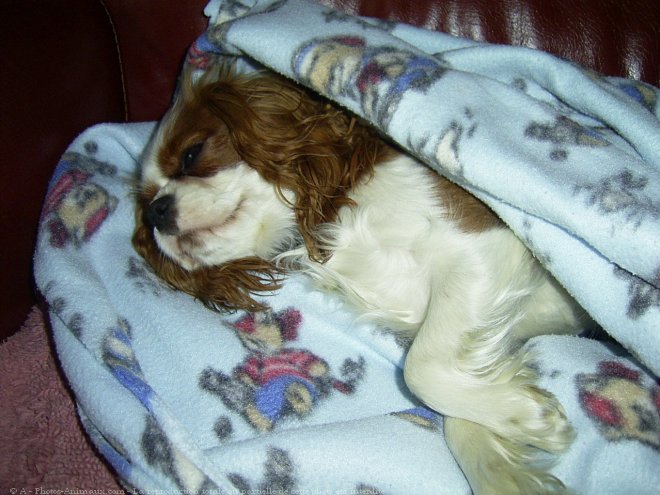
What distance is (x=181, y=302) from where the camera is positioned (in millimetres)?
1688

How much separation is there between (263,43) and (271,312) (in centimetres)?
73

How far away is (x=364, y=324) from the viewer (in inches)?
63.4

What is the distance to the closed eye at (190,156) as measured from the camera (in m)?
1.55

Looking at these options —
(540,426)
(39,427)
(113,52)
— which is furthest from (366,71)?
(39,427)

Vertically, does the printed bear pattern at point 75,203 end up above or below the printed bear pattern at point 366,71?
below

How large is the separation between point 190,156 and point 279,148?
0.80 ft

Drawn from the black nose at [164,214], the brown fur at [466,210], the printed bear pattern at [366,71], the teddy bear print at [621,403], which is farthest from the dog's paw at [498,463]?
the black nose at [164,214]

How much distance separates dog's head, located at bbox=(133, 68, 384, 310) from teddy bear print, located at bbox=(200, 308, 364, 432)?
213 millimetres

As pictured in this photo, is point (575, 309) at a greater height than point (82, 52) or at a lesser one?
lesser

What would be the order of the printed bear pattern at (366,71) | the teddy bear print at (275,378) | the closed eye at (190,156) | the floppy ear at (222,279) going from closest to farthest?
the printed bear pattern at (366,71)
the teddy bear print at (275,378)
the closed eye at (190,156)
the floppy ear at (222,279)

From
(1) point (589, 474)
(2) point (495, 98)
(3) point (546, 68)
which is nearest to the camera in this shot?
(1) point (589, 474)

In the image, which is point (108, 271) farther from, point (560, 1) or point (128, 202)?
point (560, 1)

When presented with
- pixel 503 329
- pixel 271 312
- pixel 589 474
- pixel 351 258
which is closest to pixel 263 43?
→ pixel 351 258

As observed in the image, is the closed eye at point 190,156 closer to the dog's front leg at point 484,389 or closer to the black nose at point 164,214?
the black nose at point 164,214
